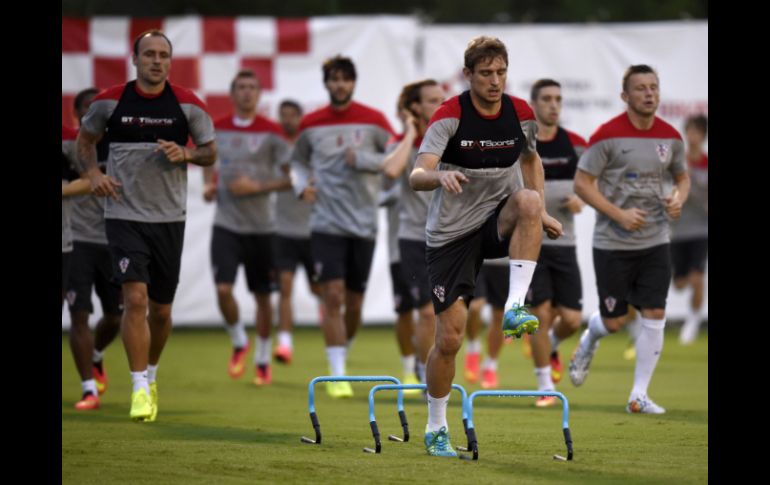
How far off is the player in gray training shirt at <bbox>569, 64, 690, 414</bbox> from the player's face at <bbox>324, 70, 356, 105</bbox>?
2.55 meters

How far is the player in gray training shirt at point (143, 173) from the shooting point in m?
8.58

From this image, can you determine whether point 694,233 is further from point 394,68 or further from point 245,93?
point 245,93

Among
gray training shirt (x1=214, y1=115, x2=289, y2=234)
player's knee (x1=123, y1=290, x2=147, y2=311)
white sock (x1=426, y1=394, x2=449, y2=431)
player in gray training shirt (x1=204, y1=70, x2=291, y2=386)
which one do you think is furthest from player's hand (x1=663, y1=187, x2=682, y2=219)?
gray training shirt (x1=214, y1=115, x2=289, y2=234)

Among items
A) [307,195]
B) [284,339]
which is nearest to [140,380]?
[307,195]

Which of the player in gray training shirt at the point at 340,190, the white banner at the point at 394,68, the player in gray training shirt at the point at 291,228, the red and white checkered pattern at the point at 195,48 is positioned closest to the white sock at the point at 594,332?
the player in gray training shirt at the point at 340,190

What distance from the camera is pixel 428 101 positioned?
32.7 feet

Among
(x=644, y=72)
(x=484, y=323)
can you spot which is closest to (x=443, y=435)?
(x=644, y=72)

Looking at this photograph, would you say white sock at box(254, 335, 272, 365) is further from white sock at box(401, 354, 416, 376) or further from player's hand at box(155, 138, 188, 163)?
player's hand at box(155, 138, 188, 163)

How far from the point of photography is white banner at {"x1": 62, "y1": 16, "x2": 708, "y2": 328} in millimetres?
17094

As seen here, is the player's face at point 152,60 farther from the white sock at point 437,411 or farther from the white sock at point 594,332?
the white sock at point 594,332

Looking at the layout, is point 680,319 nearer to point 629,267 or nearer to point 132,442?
point 629,267

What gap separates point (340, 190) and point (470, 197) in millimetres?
4243

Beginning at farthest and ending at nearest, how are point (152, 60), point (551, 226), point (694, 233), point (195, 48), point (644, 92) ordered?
point (195, 48) < point (694, 233) < point (644, 92) < point (152, 60) < point (551, 226)

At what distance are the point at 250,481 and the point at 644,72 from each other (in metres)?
4.79
